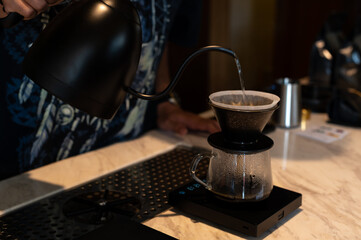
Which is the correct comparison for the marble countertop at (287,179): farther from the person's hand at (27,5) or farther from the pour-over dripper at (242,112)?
the person's hand at (27,5)

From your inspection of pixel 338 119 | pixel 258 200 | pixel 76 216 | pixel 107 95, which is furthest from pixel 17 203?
pixel 338 119

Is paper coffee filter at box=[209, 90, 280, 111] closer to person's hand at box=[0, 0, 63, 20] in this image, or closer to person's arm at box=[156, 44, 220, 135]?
person's hand at box=[0, 0, 63, 20]

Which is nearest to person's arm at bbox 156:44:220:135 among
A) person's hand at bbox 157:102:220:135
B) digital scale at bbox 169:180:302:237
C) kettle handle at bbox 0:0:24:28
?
person's hand at bbox 157:102:220:135

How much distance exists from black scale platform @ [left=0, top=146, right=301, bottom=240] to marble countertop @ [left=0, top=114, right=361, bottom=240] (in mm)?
→ 26

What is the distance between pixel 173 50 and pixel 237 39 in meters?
0.93

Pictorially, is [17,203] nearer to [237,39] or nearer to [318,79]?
[318,79]

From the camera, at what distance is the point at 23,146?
4.01ft

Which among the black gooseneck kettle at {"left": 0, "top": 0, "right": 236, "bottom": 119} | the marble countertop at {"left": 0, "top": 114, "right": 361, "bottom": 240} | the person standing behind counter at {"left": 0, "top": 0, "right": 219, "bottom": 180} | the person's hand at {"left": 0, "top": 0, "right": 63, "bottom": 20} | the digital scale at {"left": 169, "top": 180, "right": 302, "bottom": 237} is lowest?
the marble countertop at {"left": 0, "top": 114, "right": 361, "bottom": 240}

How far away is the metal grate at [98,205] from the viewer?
2.94 feet

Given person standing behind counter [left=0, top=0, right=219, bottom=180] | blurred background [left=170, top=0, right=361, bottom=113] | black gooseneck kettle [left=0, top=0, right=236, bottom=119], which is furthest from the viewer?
blurred background [left=170, top=0, right=361, bottom=113]

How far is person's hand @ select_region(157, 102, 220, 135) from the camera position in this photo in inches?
58.3

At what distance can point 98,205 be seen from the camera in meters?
0.98

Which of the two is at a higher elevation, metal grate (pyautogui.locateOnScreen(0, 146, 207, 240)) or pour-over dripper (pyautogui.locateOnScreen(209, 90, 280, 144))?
pour-over dripper (pyautogui.locateOnScreen(209, 90, 280, 144))

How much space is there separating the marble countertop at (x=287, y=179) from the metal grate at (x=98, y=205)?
0.03 metres
